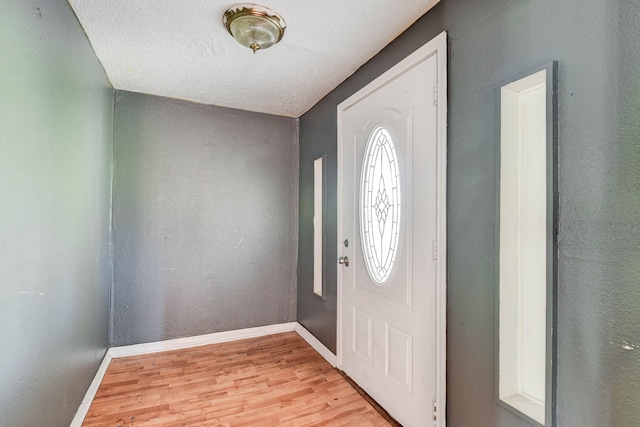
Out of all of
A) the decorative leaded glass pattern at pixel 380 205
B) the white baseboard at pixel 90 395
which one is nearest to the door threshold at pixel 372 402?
the decorative leaded glass pattern at pixel 380 205

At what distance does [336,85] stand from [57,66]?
1.86 m

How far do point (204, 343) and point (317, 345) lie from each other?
1.14 meters

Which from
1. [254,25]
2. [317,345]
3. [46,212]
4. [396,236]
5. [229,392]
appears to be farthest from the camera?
[317,345]

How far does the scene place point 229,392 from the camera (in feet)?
7.27

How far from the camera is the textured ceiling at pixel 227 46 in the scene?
5.47ft

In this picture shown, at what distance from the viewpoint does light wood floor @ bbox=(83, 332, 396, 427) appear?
1.92m

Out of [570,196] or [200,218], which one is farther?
[200,218]

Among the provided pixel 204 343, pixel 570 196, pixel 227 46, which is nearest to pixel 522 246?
pixel 570 196

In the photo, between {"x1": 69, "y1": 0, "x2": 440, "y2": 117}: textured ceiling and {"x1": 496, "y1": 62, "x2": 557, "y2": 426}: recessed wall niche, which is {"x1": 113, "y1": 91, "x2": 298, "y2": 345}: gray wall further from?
{"x1": 496, "y1": 62, "x2": 557, "y2": 426}: recessed wall niche

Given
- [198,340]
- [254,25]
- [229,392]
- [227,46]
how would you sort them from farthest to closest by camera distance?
[198,340]
[229,392]
[227,46]
[254,25]

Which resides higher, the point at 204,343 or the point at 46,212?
the point at 46,212

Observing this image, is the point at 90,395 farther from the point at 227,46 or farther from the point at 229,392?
the point at 227,46

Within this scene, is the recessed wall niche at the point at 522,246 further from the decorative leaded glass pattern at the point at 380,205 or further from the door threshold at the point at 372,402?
the door threshold at the point at 372,402

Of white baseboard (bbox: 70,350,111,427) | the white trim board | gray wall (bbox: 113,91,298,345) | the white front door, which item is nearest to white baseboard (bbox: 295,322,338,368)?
the white trim board
